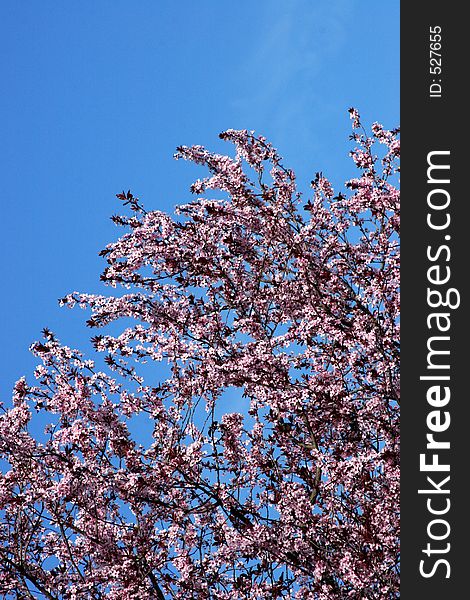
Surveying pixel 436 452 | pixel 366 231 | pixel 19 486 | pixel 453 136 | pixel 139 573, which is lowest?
pixel 139 573

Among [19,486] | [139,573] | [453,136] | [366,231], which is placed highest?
[366,231]

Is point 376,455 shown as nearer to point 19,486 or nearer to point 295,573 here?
point 295,573

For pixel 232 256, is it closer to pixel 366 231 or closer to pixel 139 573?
pixel 366 231

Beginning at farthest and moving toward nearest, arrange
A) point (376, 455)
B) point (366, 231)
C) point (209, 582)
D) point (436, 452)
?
point (366, 231) < point (209, 582) < point (376, 455) < point (436, 452)

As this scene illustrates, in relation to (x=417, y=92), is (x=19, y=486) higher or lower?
lower

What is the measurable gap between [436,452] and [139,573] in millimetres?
3490

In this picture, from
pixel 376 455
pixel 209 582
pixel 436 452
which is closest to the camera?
pixel 436 452

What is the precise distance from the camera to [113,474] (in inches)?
322

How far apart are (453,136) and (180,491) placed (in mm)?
4351

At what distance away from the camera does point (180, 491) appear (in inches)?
318

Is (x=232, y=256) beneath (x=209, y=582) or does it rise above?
above

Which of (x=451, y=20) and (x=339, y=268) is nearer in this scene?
(x=451, y=20)

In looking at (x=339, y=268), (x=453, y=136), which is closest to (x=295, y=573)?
(x=339, y=268)

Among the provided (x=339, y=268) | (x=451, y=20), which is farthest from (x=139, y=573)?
(x=451, y=20)
